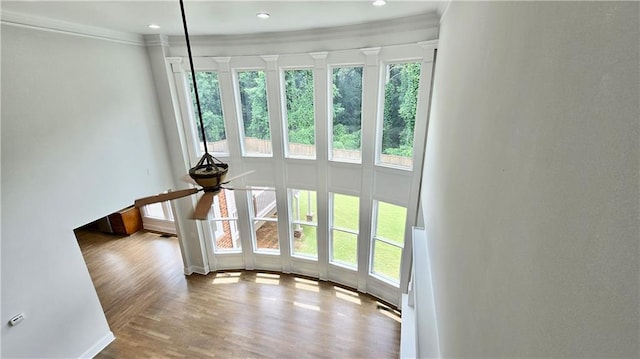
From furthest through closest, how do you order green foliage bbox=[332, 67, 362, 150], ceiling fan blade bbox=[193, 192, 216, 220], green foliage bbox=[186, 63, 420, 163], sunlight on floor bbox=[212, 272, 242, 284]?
sunlight on floor bbox=[212, 272, 242, 284]
green foliage bbox=[332, 67, 362, 150]
green foliage bbox=[186, 63, 420, 163]
ceiling fan blade bbox=[193, 192, 216, 220]

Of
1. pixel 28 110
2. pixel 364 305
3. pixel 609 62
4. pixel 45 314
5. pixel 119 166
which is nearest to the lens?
pixel 609 62

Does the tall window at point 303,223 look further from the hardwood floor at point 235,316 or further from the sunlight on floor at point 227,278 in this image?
the sunlight on floor at point 227,278

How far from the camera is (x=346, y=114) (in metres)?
5.14

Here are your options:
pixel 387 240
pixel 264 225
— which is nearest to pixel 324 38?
pixel 387 240

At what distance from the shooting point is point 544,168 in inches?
27.4

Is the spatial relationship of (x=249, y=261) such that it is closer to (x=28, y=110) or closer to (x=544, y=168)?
(x=28, y=110)

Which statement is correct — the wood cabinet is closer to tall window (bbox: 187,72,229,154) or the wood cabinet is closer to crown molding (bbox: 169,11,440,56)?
tall window (bbox: 187,72,229,154)

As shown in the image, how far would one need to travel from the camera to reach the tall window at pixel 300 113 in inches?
207

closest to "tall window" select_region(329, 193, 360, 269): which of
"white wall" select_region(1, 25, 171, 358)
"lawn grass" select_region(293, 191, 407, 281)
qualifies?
"lawn grass" select_region(293, 191, 407, 281)

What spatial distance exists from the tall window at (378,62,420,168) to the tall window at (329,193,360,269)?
1.25 metres

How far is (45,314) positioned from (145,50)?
470 centimetres

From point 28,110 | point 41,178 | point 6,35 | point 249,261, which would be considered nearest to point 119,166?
point 41,178

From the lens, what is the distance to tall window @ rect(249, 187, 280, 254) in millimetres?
6793

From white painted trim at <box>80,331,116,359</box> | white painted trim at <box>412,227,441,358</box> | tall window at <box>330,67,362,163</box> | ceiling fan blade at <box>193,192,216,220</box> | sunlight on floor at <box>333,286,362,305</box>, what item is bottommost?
sunlight on floor at <box>333,286,362,305</box>
